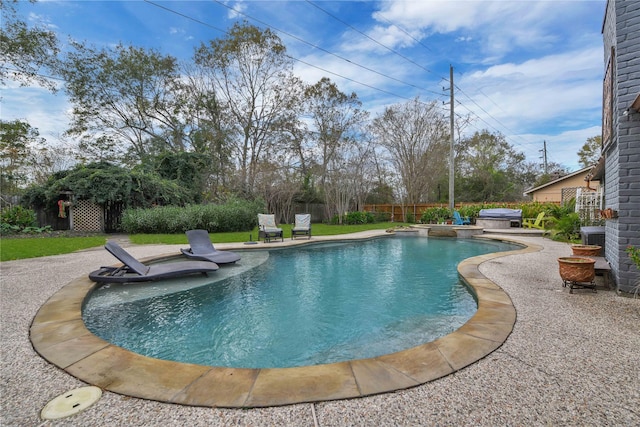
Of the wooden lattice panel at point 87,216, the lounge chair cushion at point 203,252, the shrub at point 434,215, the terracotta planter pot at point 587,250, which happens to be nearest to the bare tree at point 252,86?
the wooden lattice panel at point 87,216

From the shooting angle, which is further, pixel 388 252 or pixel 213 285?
pixel 388 252

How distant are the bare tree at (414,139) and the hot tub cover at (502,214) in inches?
258

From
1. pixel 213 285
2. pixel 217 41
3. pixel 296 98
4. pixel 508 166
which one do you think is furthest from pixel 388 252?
pixel 508 166

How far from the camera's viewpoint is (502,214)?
1479cm

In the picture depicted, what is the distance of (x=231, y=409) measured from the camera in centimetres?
158

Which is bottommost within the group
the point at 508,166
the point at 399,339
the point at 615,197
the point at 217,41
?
the point at 399,339

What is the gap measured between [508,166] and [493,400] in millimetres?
31289

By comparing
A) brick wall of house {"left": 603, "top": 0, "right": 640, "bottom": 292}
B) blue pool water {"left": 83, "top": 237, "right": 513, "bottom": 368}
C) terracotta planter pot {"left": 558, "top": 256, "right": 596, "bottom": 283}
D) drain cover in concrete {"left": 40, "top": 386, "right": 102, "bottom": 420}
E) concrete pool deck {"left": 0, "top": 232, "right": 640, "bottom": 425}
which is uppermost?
brick wall of house {"left": 603, "top": 0, "right": 640, "bottom": 292}

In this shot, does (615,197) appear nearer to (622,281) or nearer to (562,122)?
(622,281)

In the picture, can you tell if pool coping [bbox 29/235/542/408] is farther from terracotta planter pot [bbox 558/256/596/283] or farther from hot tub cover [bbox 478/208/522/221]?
hot tub cover [bbox 478/208/522/221]

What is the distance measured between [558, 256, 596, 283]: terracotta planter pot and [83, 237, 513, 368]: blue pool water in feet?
3.99

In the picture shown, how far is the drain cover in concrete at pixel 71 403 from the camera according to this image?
1.55 m

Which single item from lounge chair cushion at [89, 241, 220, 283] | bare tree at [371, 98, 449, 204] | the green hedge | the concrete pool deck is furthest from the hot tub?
lounge chair cushion at [89, 241, 220, 283]

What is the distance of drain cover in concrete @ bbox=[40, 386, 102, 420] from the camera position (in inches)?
61.0
